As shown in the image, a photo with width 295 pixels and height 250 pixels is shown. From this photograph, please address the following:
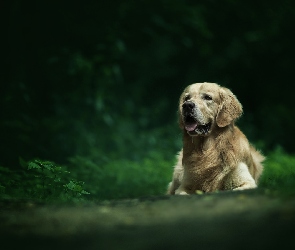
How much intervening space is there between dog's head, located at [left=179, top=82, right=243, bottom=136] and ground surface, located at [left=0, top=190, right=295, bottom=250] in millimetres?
1871

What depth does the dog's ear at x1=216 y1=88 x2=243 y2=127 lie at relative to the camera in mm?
7779

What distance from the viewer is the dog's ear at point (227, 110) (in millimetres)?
7779

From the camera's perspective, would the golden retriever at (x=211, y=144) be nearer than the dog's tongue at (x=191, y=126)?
Yes

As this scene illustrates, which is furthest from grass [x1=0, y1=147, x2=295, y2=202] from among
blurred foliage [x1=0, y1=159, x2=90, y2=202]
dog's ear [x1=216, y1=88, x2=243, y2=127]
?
dog's ear [x1=216, y1=88, x2=243, y2=127]

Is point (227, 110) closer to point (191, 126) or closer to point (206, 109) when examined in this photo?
point (206, 109)

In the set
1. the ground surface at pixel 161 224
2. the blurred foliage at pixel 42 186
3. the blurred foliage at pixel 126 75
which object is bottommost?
the ground surface at pixel 161 224

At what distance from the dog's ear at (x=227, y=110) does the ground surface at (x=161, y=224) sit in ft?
6.33

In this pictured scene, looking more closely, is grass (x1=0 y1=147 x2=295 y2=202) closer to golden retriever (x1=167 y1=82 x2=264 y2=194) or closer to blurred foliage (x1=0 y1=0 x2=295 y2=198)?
blurred foliage (x1=0 y1=0 x2=295 y2=198)

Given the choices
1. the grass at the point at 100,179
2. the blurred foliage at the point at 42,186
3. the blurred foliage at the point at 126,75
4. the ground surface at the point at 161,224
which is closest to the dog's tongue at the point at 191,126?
the grass at the point at 100,179

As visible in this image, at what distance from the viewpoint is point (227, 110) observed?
7.85 meters

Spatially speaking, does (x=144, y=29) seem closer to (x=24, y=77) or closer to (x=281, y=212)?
(x=24, y=77)

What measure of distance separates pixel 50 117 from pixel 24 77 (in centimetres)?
136

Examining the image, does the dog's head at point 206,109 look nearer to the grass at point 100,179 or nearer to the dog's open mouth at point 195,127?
the dog's open mouth at point 195,127

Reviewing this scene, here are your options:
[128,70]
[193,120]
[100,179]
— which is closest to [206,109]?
[193,120]
